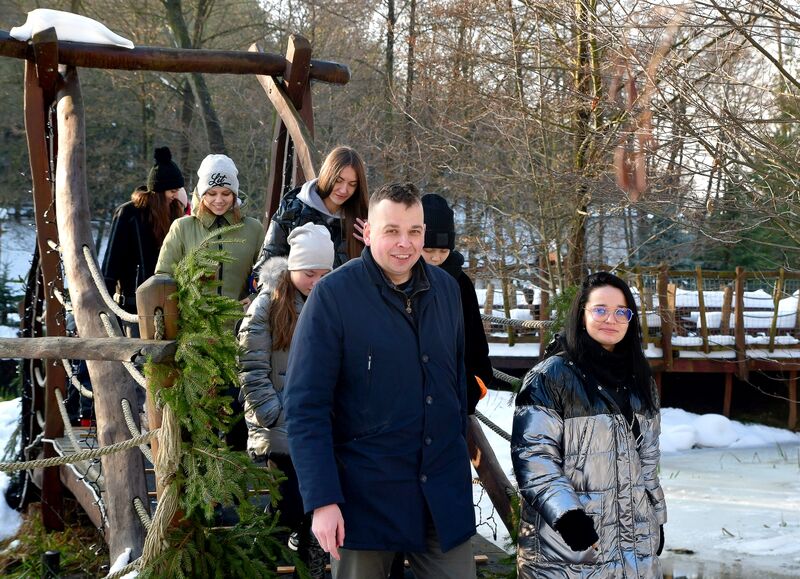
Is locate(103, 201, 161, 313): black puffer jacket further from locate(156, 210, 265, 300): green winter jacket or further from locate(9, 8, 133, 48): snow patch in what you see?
locate(9, 8, 133, 48): snow patch

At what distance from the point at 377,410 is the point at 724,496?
26.8ft

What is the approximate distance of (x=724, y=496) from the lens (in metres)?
9.94

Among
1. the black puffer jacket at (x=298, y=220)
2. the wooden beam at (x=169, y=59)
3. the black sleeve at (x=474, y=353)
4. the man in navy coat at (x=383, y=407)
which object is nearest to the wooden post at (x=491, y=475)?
the black sleeve at (x=474, y=353)

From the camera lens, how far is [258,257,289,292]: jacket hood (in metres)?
4.02

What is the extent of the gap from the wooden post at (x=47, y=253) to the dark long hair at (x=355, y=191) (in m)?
2.23

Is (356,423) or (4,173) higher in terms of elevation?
(4,173)

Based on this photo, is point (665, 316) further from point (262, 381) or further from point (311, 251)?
point (262, 381)

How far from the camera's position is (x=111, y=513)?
3996 mm

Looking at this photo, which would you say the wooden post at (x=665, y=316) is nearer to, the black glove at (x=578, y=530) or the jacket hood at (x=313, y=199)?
the jacket hood at (x=313, y=199)

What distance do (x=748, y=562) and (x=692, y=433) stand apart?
6546 millimetres

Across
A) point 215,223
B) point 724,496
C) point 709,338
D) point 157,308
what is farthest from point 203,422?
point 709,338

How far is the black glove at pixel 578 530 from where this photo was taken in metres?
2.85

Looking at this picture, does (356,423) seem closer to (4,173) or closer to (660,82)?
(660,82)

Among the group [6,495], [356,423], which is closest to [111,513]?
[356,423]
